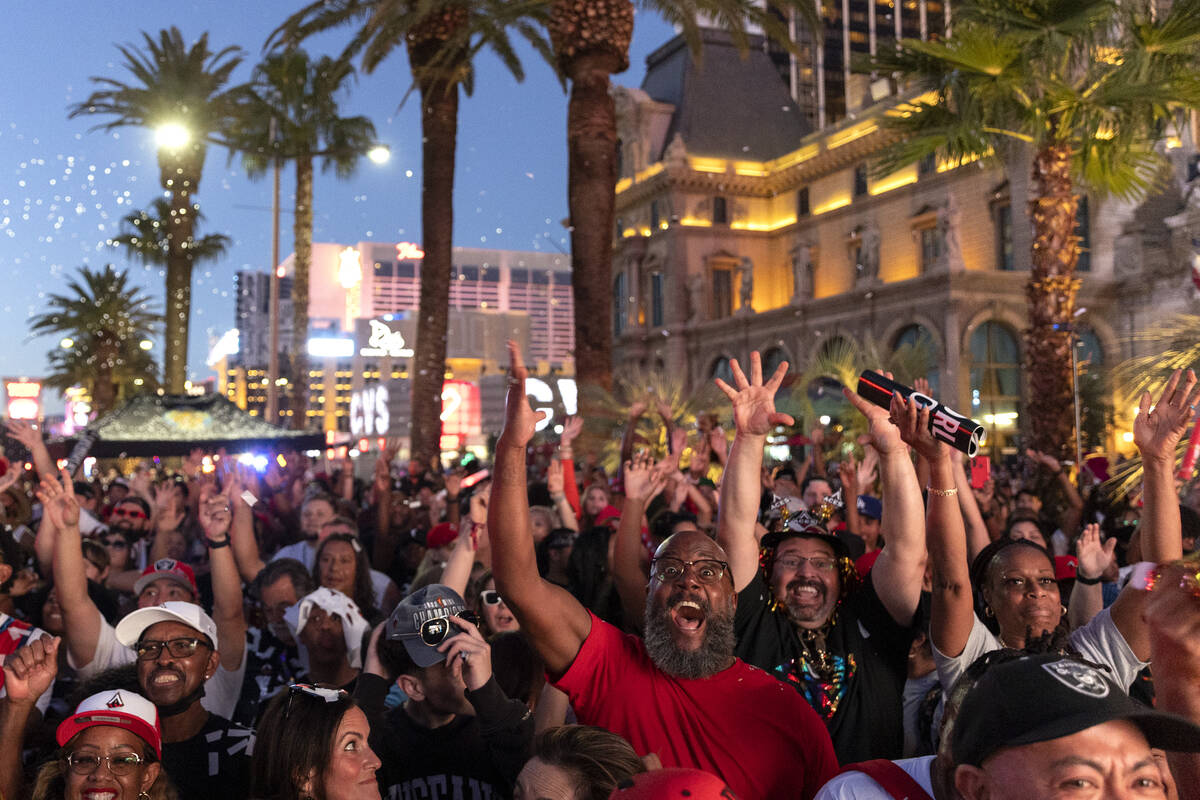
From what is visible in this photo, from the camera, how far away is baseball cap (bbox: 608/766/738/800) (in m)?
1.96

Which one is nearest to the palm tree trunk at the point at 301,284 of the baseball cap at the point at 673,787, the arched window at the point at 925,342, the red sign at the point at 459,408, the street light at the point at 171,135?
the street light at the point at 171,135

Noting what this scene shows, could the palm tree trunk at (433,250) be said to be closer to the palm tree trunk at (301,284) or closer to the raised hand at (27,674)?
the palm tree trunk at (301,284)

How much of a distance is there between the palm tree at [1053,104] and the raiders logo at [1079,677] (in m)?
11.5

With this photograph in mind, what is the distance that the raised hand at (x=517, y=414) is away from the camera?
9.98 ft

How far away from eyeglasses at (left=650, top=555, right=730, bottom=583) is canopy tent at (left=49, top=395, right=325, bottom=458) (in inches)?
536

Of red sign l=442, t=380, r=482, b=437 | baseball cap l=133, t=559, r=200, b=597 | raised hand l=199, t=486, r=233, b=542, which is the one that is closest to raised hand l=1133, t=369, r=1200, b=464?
raised hand l=199, t=486, r=233, b=542

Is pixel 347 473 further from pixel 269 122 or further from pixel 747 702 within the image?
pixel 269 122

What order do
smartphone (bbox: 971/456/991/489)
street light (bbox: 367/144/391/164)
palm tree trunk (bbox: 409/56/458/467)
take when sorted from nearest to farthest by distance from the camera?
smartphone (bbox: 971/456/991/489) < palm tree trunk (bbox: 409/56/458/467) < street light (bbox: 367/144/391/164)

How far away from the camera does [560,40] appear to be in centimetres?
1433

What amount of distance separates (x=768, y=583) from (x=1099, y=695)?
2270 mm

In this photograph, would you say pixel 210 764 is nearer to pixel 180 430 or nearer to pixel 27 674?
pixel 27 674

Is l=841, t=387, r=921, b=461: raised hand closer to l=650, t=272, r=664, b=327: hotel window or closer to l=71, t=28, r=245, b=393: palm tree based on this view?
l=71, t=28, r=245, b=393: palm tree

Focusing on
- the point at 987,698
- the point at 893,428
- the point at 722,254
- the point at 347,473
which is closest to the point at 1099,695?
the point at 987,698

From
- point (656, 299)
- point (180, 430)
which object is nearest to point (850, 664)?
point (180, 430)
